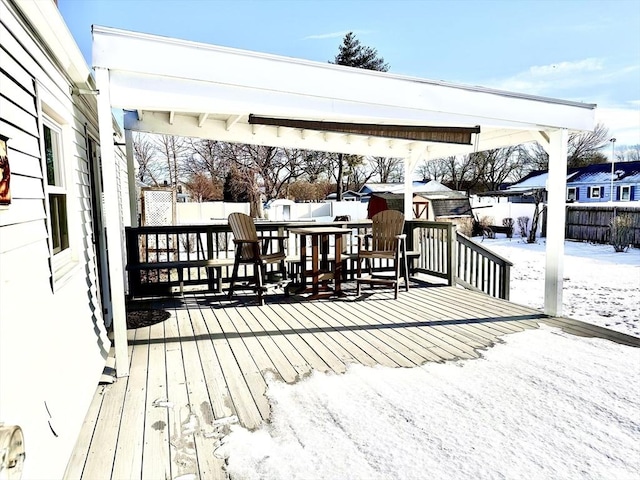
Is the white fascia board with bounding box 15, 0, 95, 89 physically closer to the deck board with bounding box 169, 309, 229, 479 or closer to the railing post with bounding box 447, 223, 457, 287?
the deck board with bounding box 169, 309, 229, 479

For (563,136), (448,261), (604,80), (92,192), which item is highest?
(604,80)

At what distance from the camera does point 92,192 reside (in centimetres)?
391

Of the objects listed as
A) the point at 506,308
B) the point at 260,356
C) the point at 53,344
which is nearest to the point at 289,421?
the point at 260,356

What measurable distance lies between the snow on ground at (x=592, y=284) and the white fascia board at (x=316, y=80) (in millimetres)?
2518

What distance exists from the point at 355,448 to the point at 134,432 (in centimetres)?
115

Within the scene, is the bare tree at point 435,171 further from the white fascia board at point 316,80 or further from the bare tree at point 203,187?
the white fascia board at point 316,80

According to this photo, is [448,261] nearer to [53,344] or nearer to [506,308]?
[506,308]

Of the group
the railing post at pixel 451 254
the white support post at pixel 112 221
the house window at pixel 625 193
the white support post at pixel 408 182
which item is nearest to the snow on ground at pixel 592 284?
the railing post at pixel 451 254

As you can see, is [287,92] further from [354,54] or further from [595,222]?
[354,54]

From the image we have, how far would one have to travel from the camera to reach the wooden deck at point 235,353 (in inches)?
79.0

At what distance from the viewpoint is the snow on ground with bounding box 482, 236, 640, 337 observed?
536cm

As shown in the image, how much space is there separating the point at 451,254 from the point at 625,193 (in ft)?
78.7

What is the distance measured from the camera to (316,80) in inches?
132

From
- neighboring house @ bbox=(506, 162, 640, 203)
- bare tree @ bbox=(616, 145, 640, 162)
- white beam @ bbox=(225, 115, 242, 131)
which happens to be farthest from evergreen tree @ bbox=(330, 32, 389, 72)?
bare tree @ bbox=(616, 145, 640, 162)
